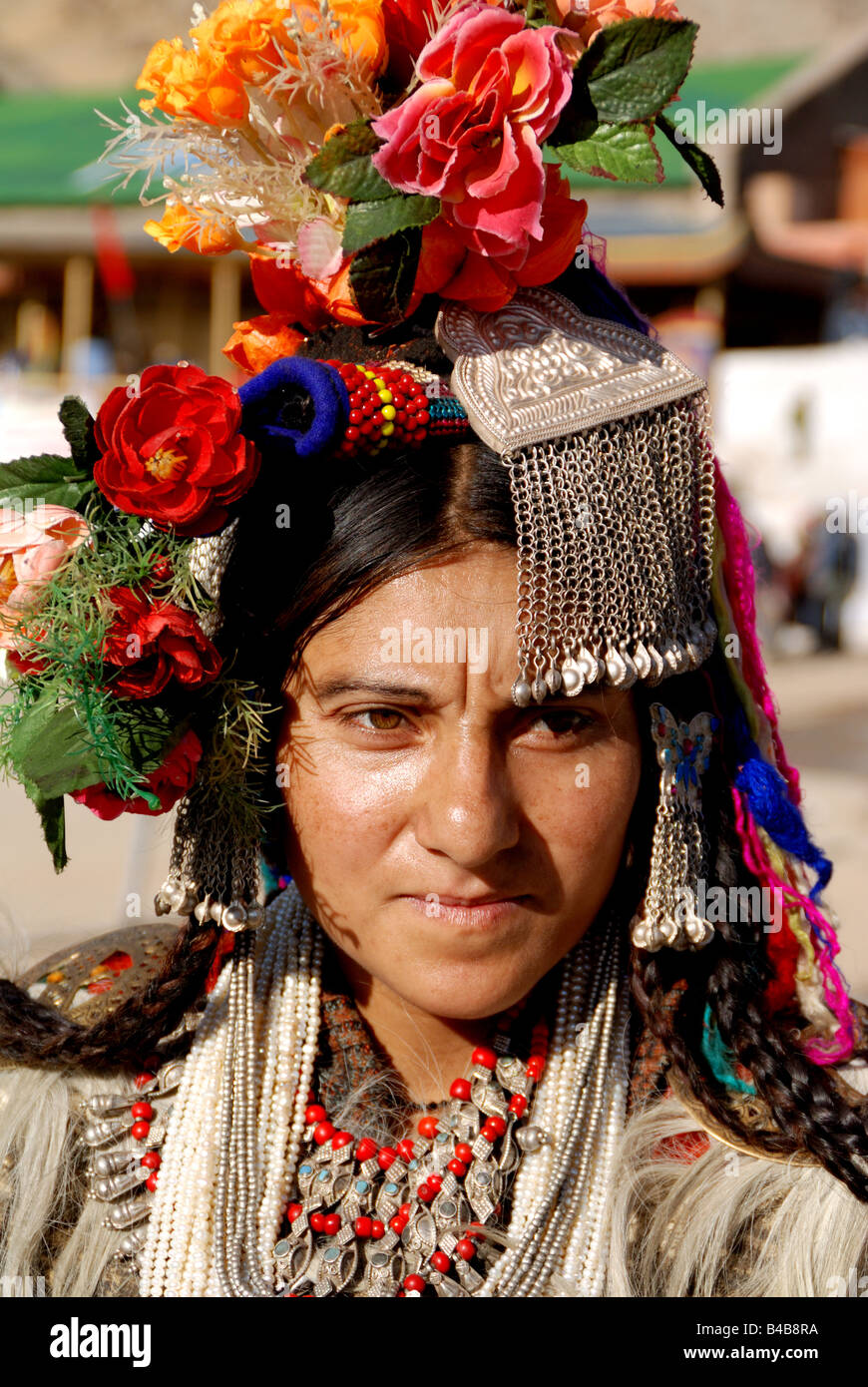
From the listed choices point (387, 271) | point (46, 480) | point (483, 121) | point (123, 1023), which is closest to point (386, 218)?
point (387, 271)

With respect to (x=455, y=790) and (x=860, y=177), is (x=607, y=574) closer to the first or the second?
(x=455, y=790)

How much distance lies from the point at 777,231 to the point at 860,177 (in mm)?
5099

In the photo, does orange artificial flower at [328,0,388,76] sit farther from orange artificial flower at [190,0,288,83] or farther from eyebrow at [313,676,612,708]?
eyebrow at [313,676,612,708]

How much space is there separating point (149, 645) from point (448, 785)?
45 centimetres

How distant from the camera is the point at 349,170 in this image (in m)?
1.83

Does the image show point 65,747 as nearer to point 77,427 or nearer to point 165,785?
point 165,785

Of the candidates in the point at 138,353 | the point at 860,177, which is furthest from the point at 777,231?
the point at 138,353

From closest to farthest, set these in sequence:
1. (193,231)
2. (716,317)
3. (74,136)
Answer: (193,231) → (716,317) → (74,136)

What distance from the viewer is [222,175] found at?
1.99 m

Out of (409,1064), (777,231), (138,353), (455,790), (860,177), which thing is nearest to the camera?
(455,790)

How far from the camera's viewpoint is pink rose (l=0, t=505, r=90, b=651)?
1764mm

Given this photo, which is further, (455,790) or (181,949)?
(181,949)

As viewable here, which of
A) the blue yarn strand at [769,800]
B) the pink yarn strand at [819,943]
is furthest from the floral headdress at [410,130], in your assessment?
the pink yarn strand at [819,943]
